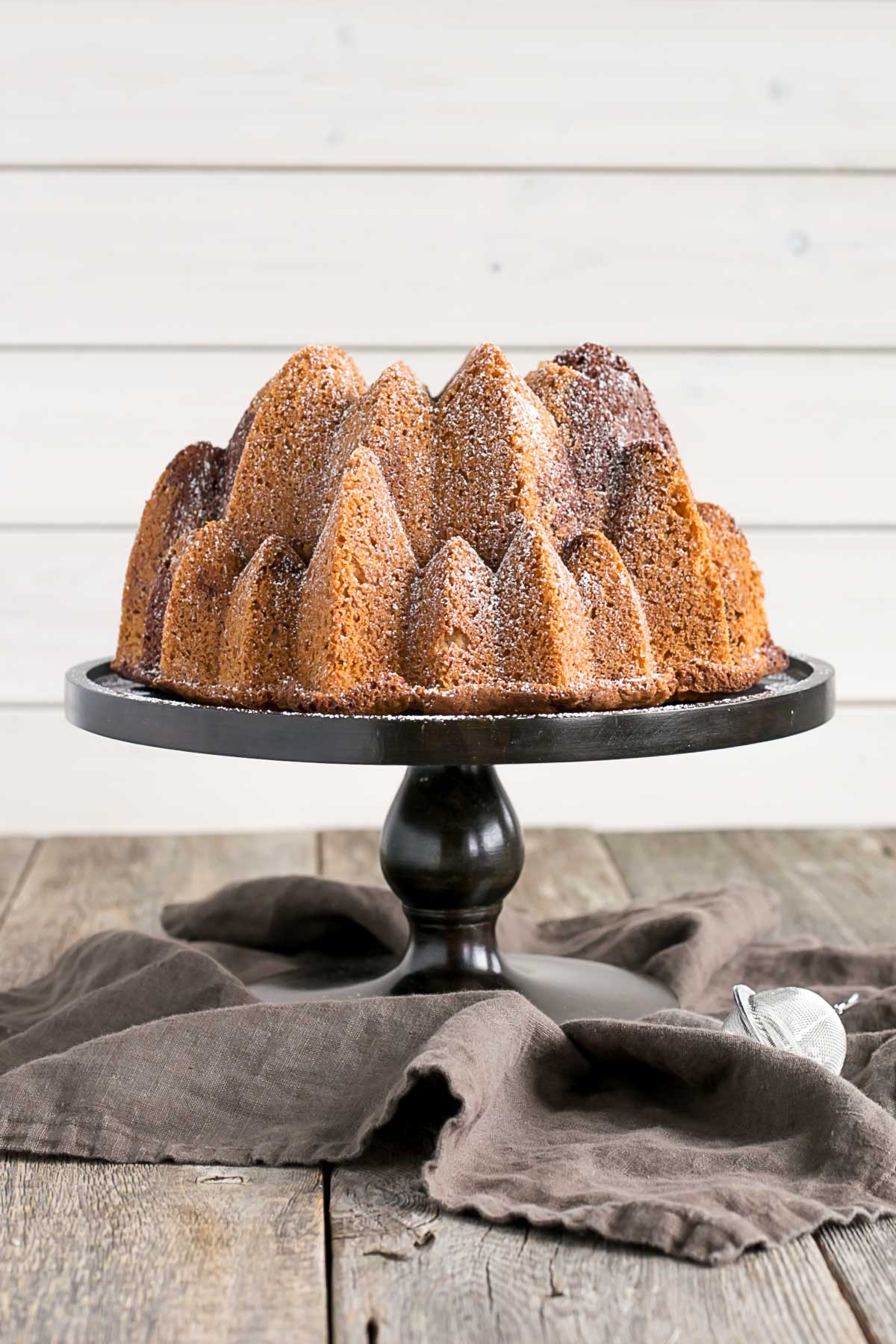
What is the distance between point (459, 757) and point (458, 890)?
1.01 ft

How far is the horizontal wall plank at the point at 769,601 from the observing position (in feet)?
7.93

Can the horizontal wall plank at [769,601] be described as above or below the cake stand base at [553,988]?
above

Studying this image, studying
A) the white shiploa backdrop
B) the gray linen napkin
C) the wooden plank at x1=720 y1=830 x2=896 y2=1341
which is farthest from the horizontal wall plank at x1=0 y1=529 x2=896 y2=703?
the gray linen napkin

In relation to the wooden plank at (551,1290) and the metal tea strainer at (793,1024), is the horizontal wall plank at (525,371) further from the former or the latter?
the wooden plank at (551,1290)

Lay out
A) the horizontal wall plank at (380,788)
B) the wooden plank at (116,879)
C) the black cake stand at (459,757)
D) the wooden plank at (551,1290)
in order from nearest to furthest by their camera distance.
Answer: the wooden plank at (551,1290) < the black cake stand at (459,757) < the wooden plank at (116,879) < the horizontal wall plank at (380,788)

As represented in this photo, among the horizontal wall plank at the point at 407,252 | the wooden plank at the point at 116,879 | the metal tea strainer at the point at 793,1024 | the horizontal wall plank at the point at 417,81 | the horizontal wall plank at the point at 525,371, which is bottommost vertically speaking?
the wooden plank at the point at 116,879

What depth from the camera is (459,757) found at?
113 cm

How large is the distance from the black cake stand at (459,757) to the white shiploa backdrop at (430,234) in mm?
973

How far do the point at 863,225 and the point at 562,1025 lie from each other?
1.60 metres

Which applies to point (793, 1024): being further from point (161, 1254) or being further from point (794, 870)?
point (794, 870)

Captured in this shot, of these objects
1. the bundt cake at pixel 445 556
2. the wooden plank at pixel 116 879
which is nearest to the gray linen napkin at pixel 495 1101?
the bundt cake at pixel 445 556

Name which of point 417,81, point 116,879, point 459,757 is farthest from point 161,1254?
point 417,81

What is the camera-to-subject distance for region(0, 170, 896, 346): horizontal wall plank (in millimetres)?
2350

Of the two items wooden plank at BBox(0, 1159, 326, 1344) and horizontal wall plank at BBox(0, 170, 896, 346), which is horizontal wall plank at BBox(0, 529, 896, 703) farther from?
wooden plank at BBox(0, 1159, 326, 1344)
